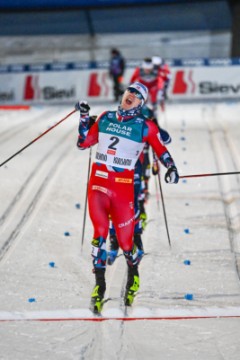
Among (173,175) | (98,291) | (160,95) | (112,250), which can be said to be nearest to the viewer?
(98,291)

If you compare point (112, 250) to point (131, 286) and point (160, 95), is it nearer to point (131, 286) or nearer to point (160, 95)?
point (131, 286)

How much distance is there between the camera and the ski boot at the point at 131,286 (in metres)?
7.27

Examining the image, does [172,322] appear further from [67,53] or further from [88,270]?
[67,53]

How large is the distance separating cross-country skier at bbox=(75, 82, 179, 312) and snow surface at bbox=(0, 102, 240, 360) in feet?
1.61

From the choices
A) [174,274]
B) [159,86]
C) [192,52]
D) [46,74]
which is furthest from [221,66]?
[174,274]

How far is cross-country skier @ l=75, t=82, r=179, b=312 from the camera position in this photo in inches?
285

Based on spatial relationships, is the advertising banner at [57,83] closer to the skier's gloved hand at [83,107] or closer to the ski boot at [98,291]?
the skier's gloved hand at [83,107]

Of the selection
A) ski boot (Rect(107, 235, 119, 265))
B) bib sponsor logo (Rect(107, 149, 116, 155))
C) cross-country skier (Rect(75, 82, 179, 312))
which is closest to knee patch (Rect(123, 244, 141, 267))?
cross-country skier (Rect(75, 82, 179, 312))

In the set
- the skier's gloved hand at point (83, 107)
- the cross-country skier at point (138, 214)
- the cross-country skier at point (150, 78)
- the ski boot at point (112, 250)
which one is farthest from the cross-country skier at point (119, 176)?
the cross-country skier at point (150, 78)

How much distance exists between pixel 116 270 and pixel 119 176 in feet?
5.25

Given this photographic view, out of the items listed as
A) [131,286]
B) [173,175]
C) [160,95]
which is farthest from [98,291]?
[160,95]

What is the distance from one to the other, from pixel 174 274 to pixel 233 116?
1227 centimetres

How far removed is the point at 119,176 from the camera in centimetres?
729

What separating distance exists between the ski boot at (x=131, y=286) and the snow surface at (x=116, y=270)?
11 centimetres
